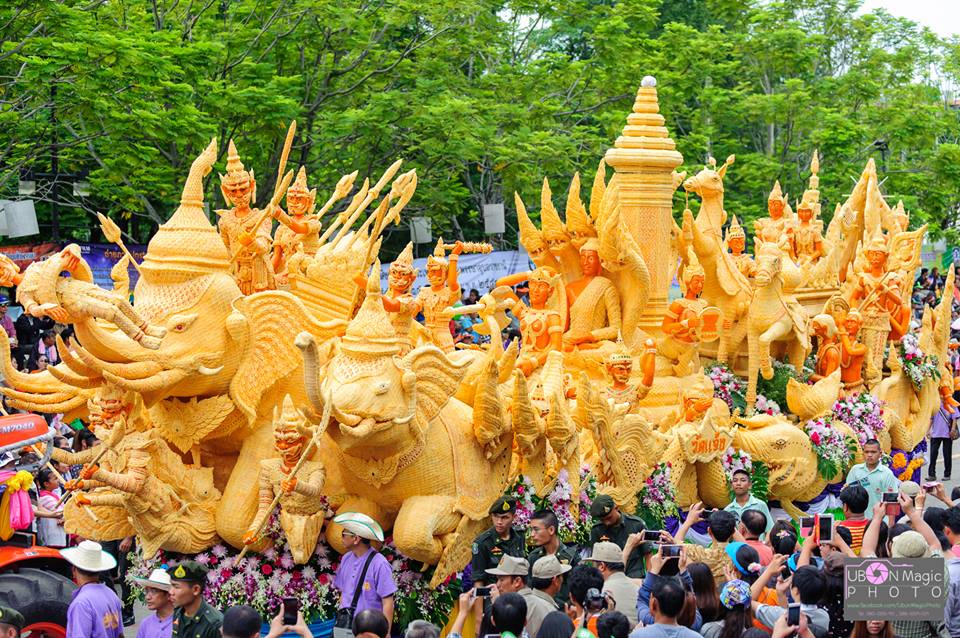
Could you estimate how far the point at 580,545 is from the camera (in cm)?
1120

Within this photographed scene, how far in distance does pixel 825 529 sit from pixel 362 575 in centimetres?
257

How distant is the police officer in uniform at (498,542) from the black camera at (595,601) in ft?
5.36

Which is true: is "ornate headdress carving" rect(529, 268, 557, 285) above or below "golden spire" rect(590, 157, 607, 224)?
below

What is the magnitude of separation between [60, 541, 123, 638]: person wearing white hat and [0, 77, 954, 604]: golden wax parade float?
0.71 metres

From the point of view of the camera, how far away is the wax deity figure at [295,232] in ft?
38.0

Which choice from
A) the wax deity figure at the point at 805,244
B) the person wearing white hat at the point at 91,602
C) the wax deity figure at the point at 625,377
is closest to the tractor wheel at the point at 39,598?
the person wearing white hat at the point at 91,602

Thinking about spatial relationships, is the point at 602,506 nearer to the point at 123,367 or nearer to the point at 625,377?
the point at 625,377

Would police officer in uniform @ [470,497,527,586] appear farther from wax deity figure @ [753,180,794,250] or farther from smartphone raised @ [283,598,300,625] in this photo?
wax deity figure @ [753,180,794,250]

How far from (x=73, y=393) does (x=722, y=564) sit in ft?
13.0

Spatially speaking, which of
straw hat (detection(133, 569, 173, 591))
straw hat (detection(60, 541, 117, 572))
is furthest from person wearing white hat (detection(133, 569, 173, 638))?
straw hat (detection(60, 541, 117, 572))

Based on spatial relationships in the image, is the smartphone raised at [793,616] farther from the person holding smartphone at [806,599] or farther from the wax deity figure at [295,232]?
the wax deity figure at [295,232]

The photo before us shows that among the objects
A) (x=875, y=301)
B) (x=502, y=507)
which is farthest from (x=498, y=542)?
(x=875, y=301)

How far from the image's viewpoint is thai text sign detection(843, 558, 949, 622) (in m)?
7.51

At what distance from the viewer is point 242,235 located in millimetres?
11078
